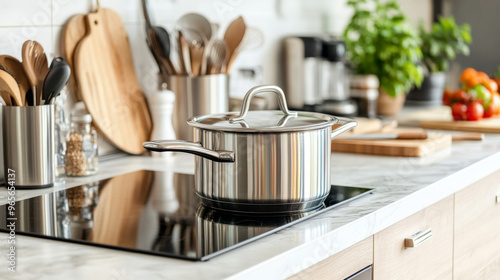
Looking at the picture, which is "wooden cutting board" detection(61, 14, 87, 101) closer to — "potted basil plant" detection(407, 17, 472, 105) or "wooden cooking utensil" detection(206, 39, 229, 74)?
"wooden cooking utensil" detection(206, 39, 229, 74)

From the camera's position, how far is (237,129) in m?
1.09

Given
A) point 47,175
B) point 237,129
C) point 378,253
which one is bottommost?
point 378,253

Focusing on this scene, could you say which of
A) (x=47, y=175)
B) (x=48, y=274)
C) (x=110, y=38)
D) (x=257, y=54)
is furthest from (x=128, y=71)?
(x=48, y=274)

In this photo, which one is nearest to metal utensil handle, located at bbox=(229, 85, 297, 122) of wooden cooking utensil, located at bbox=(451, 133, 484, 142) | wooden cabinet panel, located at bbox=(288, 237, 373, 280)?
wooden cabinet panel, located at bbox=(288, 237, 373, 280)

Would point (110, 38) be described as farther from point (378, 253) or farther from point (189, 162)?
point (378, 253)

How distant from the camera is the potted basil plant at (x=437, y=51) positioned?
2.89 metres

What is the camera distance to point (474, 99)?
234 centimetres

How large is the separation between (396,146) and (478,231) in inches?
11.2

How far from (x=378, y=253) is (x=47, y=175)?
64cm

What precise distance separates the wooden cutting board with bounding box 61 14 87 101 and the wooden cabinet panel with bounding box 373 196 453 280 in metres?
0.79

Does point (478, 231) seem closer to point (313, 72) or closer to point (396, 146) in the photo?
point (396, 146)

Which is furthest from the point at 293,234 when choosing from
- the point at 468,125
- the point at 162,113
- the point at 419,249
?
the point at 468,125

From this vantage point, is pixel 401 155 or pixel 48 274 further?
pixel 401 155

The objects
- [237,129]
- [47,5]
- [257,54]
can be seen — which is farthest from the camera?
[257,54]
